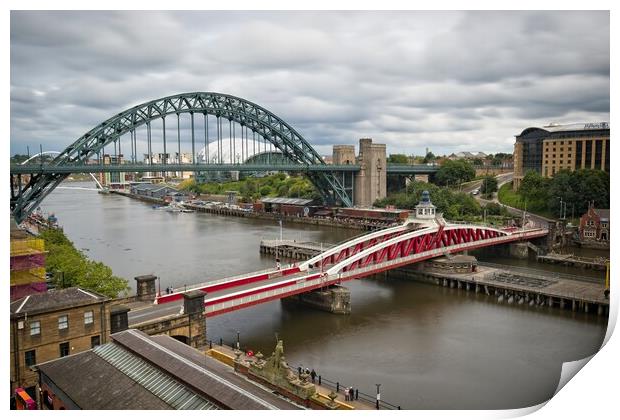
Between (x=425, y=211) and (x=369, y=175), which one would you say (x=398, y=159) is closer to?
(x=369, y=175)

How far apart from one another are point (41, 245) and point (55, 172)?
43.1ft

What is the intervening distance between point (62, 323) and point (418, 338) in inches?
312

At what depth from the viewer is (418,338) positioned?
43.5ft

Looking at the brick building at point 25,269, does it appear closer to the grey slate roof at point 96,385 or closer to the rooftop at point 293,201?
the grey slate roof at point 96,385

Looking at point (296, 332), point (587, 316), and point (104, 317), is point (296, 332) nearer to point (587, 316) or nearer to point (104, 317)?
point (104, 317)

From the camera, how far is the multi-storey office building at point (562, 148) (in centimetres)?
3089

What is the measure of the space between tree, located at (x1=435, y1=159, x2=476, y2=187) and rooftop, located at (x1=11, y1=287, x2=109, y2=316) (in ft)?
128

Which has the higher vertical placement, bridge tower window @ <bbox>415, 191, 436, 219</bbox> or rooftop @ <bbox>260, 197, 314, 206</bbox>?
bridge tower window @ <bbox>415, 191, 436, 219</bbox>

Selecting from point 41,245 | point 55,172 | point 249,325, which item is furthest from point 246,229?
point 41,245

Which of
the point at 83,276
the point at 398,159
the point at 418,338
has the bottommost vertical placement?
the point at 418,338

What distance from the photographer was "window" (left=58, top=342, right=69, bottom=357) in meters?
8.55

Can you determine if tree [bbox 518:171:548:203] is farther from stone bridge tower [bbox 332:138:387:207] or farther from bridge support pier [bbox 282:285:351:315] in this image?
bridge support pier [bbox 282:285:351:315]

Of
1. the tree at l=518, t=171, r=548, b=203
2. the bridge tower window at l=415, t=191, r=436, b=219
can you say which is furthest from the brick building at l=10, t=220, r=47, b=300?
the tree at l=518, t=171, r=548, b=203

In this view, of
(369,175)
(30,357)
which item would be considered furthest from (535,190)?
(30,357)
